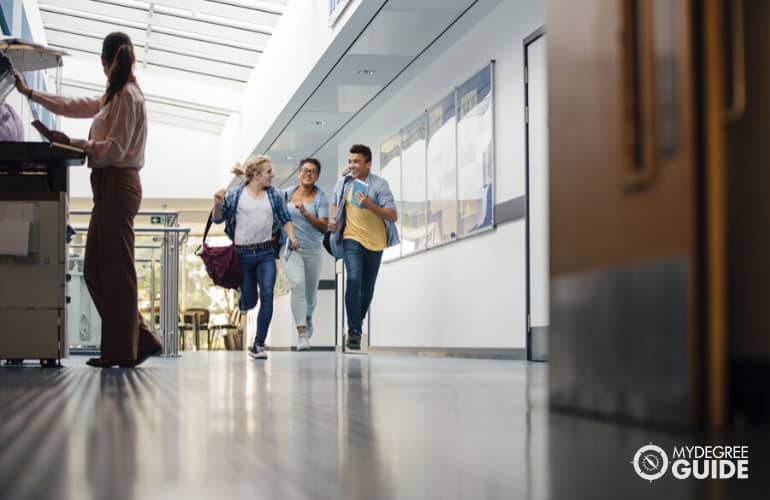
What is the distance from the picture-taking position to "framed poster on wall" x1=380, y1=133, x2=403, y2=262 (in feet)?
35.4

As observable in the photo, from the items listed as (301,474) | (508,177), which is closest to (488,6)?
(508,177)

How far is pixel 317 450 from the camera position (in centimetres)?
125

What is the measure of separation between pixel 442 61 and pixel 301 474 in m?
8.36

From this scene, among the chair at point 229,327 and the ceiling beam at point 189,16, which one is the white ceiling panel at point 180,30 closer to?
the ceiling beam at point 189,16

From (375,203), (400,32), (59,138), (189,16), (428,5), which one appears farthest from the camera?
(189,16)

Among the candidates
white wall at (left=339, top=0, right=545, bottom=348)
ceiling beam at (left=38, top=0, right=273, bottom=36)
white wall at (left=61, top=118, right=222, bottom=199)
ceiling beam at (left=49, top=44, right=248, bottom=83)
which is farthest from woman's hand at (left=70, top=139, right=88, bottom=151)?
white wall at (left=61, top=118, right=222, bottom=199)

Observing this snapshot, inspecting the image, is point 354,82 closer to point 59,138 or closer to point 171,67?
point 59,138

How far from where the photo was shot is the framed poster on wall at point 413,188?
32.2 ft

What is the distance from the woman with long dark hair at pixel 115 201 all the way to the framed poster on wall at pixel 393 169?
5.98 m

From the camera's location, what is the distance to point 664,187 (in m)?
1.41

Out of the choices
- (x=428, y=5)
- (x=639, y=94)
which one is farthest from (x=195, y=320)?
(x=639, y=94)

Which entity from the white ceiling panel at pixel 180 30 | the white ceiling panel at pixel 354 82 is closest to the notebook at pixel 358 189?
the white ceiling panel at pixel 354 82

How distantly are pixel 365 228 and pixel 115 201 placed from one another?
3612 millimetres

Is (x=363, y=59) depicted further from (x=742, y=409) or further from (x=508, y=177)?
(x=742, y=409)
